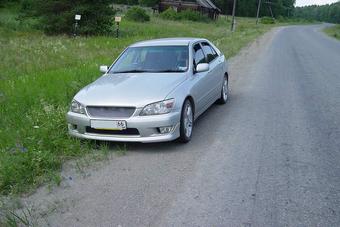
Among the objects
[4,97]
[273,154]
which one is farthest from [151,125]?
[4,97]

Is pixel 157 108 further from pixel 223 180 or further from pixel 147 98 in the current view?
pixel 223 180

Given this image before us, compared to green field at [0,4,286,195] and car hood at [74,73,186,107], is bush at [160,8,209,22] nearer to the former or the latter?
green field at [0,4,286,195]

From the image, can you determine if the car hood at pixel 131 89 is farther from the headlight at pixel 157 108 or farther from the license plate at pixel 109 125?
the license plate at pixel 109 125

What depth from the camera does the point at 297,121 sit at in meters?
7.37

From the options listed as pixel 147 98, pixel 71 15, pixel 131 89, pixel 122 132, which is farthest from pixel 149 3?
pixel 122 132

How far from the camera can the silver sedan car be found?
5.64 metres

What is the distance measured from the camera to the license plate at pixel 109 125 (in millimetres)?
5602

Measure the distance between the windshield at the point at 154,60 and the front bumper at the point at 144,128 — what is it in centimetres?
138

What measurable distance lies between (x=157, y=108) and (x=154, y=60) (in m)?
1.69

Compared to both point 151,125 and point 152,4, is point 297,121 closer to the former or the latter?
point 151,125

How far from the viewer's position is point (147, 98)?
5707mm

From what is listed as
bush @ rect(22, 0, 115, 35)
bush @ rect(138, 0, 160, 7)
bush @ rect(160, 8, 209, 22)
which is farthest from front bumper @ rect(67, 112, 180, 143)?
bush @ rect(138, 0, 160, 7)

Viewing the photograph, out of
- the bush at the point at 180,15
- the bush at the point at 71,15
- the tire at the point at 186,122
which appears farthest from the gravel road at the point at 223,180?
the bush at the point at 180,15

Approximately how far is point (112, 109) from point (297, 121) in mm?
3441
